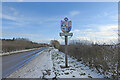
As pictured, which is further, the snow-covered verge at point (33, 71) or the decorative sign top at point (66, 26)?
the decorative sign top at point (66, 26)

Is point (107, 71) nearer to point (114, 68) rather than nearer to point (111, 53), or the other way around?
point (114, 68)

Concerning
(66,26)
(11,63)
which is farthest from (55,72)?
(11,63)

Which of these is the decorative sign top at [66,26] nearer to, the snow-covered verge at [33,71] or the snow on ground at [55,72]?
the snow on ground at [55,72]

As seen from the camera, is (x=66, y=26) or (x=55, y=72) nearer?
(x=55, y=72)

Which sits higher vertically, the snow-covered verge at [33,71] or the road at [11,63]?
the snow-covered verge at [33,71]

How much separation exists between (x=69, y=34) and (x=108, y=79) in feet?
11.6

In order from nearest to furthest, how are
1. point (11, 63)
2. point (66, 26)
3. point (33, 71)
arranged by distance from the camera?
point (33, 71) < point (66, 26) < point (11, 63)

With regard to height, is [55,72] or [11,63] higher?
[55,72]

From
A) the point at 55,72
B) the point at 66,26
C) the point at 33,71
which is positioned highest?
the point at 66,26

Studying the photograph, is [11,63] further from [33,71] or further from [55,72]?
[55,72]

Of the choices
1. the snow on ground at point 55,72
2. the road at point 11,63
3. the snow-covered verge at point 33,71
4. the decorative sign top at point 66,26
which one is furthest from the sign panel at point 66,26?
the road at point 11,63

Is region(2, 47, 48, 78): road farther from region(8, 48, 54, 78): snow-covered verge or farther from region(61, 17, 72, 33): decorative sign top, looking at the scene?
region(61, 17, 72, 33): decorative sign top

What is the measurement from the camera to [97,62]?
4.85 metres

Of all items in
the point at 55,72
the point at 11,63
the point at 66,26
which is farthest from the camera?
the point at 11,63
